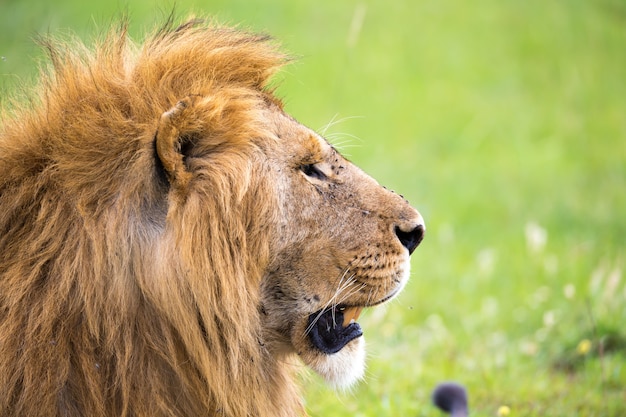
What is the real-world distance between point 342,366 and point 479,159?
7249 mm

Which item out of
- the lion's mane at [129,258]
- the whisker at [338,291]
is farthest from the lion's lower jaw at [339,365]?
the lion's mane at [129,258]

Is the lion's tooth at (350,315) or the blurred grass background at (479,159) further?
the blurred grass background at (479,159)

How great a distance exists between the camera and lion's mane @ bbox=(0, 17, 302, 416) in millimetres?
2314

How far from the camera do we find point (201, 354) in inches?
94.2

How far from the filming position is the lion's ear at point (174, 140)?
2316 mm

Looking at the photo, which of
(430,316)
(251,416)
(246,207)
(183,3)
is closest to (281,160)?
(246,207)

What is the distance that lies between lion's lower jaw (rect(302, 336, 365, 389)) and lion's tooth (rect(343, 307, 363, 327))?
7 cm

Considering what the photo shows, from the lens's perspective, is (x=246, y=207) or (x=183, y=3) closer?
(x=246, y=207)

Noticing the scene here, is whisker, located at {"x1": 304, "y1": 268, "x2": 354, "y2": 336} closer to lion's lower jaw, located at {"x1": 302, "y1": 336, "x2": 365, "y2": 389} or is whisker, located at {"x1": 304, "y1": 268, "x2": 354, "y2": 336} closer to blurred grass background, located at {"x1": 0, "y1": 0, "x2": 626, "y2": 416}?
lion's lower jaw, located at {"x1": 302, "y1": 336, "x2": 365, "y2": 389}

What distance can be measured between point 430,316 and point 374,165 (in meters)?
3.75

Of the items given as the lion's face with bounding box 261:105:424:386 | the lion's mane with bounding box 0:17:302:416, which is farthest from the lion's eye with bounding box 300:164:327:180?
the lion's mane with bounding box 0:17:302:416

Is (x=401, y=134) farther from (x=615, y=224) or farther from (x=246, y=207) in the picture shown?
(x=246, y=207)

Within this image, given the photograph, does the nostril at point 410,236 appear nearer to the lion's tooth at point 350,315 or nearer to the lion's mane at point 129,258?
the lion's tooth at point 350,315

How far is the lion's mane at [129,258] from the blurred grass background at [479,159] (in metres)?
0.61
